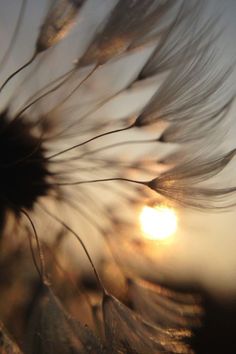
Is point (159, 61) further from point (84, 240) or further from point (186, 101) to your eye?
point (84, 240)

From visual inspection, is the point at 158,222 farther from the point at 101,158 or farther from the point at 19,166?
the point at 19,166

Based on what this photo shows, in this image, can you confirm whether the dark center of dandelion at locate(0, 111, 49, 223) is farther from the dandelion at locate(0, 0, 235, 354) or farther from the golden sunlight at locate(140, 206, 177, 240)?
the golden sunlight at locate(140, 206, 177, 240)

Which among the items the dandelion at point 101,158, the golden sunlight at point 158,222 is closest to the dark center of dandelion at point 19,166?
the dandelion at point 101,158

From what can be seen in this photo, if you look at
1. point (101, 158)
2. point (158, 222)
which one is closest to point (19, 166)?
point (101, 158)

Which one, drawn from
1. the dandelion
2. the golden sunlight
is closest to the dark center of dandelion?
the dandelion

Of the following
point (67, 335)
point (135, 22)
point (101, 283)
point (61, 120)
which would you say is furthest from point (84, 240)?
point (135, 22)

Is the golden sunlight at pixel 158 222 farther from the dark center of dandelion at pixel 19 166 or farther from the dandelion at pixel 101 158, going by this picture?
the dark center of dandelion at pixel 19 166

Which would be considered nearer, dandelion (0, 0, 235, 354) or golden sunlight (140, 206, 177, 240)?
dandelion (0, 0, 235, 354)
